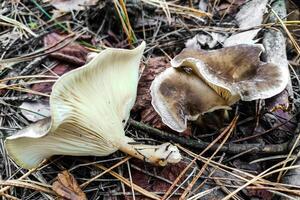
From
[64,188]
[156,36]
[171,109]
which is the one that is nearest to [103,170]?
[64,188]

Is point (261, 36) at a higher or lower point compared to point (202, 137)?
higher

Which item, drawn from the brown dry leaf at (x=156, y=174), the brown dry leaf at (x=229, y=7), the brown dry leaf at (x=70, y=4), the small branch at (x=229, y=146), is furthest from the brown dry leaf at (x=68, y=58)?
the brown dry leaf at (x=229, y=7)

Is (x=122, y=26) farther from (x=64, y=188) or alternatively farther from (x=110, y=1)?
(x=64, y=188)

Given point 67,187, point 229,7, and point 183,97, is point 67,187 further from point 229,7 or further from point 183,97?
point 229,7

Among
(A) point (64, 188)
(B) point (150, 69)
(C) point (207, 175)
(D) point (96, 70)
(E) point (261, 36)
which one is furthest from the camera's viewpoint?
(E) point (261, 36)

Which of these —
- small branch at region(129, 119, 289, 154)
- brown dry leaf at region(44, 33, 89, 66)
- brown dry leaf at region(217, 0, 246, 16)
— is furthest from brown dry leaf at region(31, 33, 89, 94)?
brown dry leaf at region(217, 0, 246, 16)

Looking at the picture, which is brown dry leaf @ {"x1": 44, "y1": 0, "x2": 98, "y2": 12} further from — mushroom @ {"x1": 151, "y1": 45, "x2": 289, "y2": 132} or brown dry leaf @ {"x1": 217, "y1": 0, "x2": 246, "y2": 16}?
mushroom @ {"x1": 151, "y1": 45, "x2": 289, "y2": 132}
